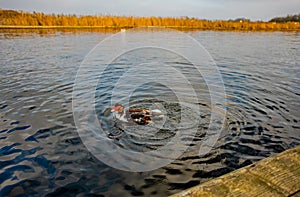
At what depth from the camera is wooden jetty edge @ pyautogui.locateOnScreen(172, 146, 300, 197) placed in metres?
1.91

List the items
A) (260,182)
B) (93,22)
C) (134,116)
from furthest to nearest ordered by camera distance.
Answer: (93,22) < (134,116) < (260,182)

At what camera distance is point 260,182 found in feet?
6.68

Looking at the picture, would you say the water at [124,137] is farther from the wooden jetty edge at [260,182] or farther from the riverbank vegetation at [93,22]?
the riverbank vegetation at [93,22]

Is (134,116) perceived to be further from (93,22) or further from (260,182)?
(93,22)

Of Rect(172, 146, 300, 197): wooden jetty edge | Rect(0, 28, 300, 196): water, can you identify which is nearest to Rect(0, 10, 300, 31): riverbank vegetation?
Rect(0, 28, 300, 196): water

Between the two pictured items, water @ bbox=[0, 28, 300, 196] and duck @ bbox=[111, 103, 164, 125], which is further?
duck @ bbox=[111, 103, 164, 125]

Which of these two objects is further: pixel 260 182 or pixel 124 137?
pixel 124 137

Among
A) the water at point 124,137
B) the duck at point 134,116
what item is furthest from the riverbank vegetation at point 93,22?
the duck at point 134,116

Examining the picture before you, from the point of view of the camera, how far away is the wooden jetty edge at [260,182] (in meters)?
1.91

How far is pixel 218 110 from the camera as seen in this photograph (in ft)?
21.4

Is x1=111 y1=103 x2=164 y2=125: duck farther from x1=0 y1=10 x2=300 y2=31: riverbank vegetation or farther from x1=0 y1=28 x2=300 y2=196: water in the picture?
x1=0 y1=10 x2=300 y2=31: riverbank vegetation

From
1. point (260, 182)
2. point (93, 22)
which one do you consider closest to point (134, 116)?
point (260, 182)

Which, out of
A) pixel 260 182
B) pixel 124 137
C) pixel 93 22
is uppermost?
pixel 93 22

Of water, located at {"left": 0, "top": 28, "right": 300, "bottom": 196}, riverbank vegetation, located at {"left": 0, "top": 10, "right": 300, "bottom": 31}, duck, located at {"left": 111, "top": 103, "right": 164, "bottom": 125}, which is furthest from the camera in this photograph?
riverbank vegetation, located at {"left": 0, "top": 10, "right": 300, "bottom": 31}
